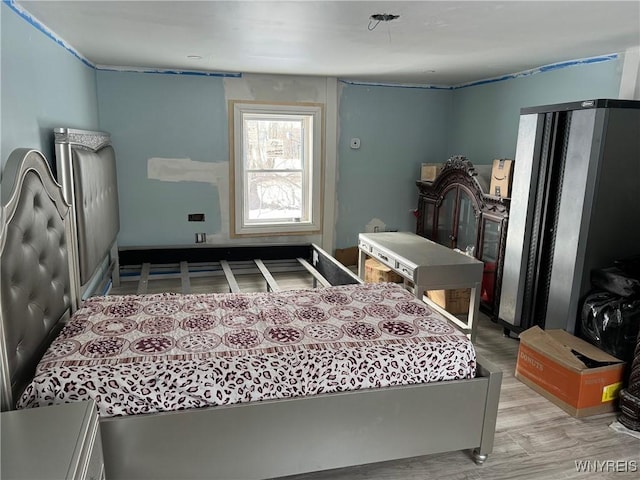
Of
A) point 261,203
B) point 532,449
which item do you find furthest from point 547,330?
point 261,203

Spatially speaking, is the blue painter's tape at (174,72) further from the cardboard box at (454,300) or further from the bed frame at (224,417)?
the cardboard box at (454,300)

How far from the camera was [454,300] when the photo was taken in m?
3.79

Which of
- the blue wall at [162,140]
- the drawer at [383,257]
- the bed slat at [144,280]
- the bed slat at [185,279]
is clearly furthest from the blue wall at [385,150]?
the bed slat at [144,280]

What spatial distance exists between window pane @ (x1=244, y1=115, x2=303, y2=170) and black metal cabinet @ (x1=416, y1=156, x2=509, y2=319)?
1.40m

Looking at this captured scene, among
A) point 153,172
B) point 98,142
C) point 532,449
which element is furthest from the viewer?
point 153,172

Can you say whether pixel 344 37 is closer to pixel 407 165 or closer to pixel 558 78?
pixel 558 78

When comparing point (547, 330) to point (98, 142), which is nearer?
point (547, 330)

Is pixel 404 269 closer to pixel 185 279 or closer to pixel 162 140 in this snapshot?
pixel 185 279

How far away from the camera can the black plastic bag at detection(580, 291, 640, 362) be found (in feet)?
8.36

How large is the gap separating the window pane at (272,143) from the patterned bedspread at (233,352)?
8.12ft

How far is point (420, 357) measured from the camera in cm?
198

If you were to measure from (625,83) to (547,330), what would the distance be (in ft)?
5.75

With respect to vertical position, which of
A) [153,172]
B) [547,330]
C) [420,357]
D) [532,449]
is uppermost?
[153,172]

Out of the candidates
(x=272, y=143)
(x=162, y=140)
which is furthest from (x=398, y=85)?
(x=162, y=140)
